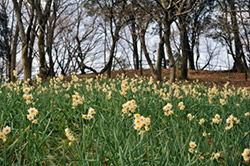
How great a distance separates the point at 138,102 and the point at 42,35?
7228 millimetres

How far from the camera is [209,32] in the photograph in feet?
58.6

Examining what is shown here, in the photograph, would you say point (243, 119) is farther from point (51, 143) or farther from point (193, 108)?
point (51, 143)

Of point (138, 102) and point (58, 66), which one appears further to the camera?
point (58, 66)

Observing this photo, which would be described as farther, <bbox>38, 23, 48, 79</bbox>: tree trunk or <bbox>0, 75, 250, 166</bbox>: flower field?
<bbox>38, 23, 48, 79</bbox>: tree trunk

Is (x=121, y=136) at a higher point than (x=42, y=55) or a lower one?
lower

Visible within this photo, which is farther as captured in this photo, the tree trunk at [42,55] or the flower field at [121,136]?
the tree trunk at [42,55]

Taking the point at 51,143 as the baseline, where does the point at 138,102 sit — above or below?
above

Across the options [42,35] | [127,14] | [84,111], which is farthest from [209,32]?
[84,111]

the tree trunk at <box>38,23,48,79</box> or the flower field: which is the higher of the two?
the tree trunk at <box>38,23,48,79</box>

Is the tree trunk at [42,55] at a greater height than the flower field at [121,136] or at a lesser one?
greater

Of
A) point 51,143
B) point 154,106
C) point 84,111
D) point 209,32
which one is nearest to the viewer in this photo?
point 51,143

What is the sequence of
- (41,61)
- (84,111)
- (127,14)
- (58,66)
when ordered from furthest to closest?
1. (58,66)
2. (127,14)
3. (41,61)
4. (84,111)

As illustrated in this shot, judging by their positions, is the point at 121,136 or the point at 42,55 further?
the point at 42,55

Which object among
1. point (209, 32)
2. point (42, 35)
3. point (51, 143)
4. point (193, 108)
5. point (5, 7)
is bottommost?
point (51, 143)
